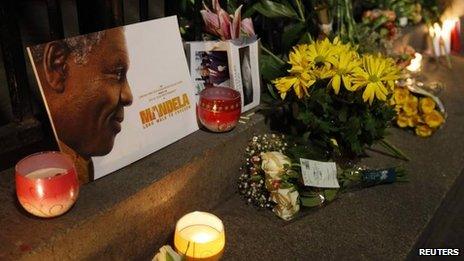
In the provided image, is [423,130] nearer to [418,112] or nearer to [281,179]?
[418,112]

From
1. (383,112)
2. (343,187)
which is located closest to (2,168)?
(343,187)

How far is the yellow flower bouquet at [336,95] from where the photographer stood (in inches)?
54.2

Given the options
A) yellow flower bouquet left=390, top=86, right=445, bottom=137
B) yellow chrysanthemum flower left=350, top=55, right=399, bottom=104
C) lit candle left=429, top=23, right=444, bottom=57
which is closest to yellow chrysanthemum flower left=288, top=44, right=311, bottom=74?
yellow chrysanthemum flower left=350, top=55, right=399, bottom=104

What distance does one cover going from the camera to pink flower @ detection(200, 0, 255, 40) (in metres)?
1.41

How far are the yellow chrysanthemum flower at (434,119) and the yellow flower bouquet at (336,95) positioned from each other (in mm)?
503

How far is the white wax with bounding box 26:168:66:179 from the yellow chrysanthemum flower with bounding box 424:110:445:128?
1614 mm

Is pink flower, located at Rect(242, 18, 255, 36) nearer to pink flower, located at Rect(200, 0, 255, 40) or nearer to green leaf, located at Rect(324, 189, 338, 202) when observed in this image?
pink flower, located at Rect(200, 0, 255, 40)

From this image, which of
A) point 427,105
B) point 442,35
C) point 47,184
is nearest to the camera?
point 47,184

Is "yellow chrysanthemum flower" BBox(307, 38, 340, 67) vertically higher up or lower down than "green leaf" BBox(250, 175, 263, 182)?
higher up

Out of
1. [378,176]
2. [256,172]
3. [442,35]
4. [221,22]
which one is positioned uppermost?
[221,22]

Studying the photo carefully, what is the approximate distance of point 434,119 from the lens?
1.98 m

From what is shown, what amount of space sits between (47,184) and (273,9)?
3.67ft

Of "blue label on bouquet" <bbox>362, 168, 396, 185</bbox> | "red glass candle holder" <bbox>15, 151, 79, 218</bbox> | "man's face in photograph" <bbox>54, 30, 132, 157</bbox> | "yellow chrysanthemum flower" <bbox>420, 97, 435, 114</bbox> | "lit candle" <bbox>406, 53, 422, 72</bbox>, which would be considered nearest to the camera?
"red glass candle holder" <bbox>15, 151, 79, 218</bbox>

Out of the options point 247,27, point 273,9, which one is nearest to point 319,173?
point 247,27
